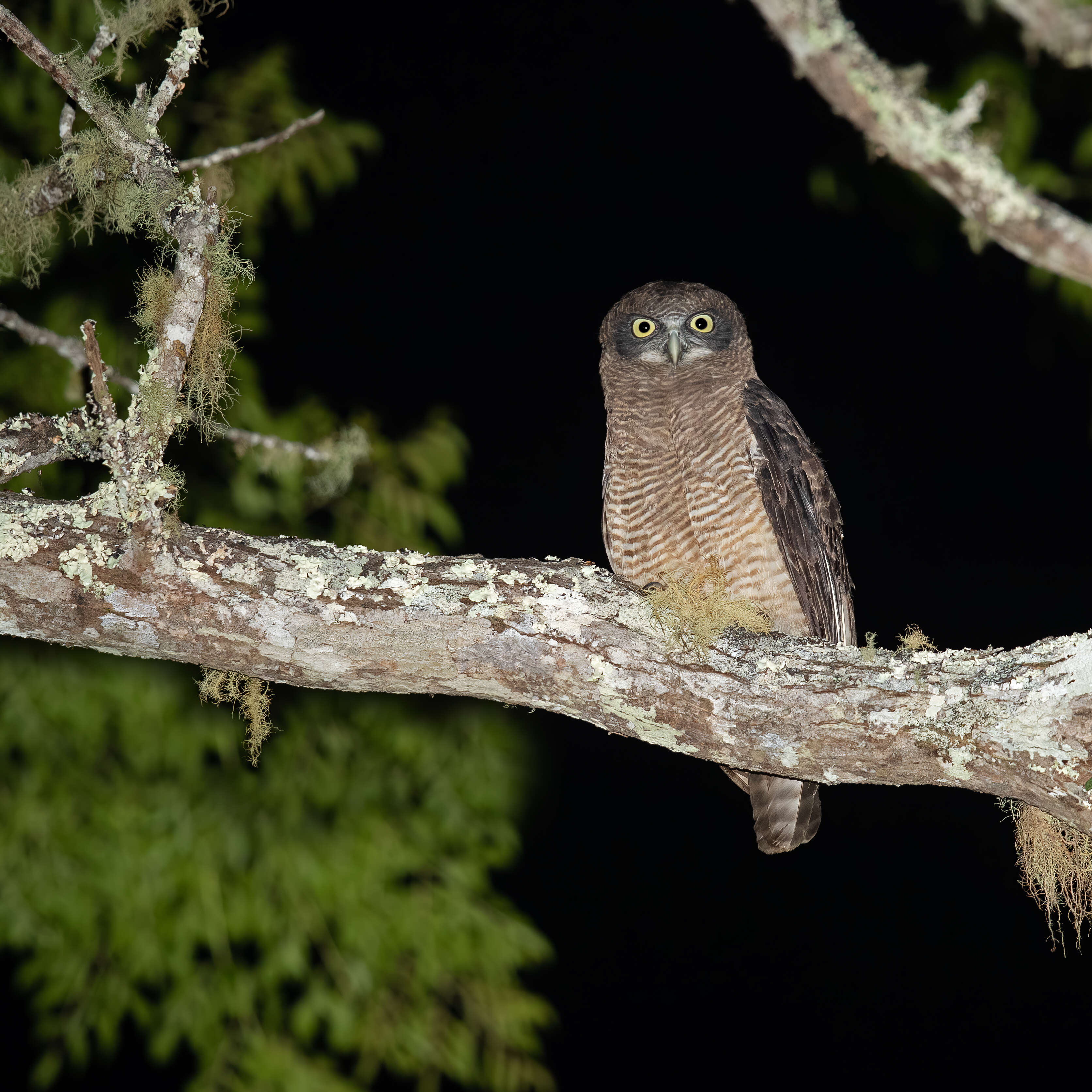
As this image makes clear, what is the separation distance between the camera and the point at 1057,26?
0.82m

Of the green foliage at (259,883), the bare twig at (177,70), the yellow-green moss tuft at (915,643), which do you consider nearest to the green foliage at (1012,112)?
the yellow-green moss tuft at (915,643)

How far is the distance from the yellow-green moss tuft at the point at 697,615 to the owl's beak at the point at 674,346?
1.27m

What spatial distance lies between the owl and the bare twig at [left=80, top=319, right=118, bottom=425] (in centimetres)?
138

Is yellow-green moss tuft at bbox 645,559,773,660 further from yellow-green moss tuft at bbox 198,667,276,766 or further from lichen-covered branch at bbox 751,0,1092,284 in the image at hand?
lichen-covered branch at bbox 751,0,1092,284

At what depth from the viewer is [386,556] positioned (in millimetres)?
1779

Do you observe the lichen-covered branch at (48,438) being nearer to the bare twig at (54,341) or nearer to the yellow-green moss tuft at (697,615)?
the bare twig at (54,341)

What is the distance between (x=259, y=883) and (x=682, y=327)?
2.81 meters

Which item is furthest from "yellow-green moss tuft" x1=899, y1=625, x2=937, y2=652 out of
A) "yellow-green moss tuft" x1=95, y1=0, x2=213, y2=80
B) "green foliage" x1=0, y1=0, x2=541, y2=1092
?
"green foliage" x1=0, y1=0, x2=541, y2=1092

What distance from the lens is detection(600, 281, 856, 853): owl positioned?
99.1 inches

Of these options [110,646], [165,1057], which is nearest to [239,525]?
[165,1057]

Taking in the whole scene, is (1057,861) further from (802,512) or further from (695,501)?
(695,501)

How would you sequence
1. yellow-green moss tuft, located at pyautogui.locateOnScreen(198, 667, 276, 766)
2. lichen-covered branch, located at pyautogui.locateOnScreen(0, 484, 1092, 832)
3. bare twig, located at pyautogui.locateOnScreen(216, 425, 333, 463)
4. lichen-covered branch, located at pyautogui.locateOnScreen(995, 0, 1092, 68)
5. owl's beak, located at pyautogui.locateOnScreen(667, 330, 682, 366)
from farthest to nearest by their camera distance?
owl's beak, located at pyautogui.locateOnScreen(667, 330, 682, 366) < bare twig, located at pyautogui.locateOnScreen(216, 425, 333, 463) < yellow-green moss tuft, located at pyautogui.locateOnScreen(198, 667, 276, 766) < lichen-covered branch, located at pyautogui.locateOnScreen(0, 484, 1092, 832) < lichen-covered branch, located at pyautogui.locateOnScreen(995, 0, 1092, 68)

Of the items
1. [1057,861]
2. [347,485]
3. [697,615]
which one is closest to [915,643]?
[697,615]

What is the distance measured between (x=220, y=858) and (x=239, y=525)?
1.37m
